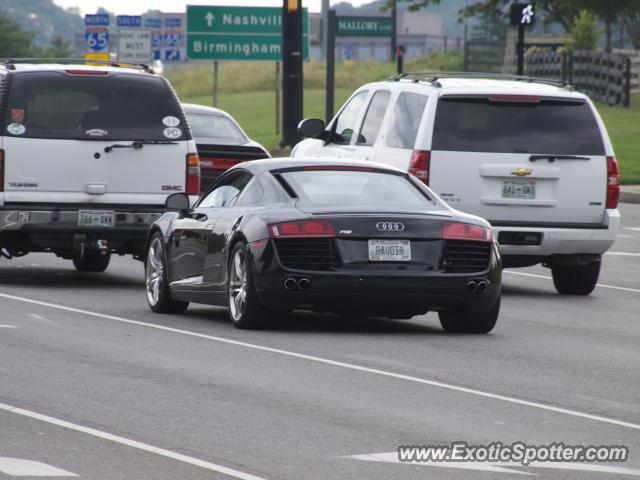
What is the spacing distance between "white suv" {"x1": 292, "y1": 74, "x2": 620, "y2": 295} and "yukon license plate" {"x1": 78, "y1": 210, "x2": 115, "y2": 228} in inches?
106

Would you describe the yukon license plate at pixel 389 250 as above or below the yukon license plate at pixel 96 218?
above

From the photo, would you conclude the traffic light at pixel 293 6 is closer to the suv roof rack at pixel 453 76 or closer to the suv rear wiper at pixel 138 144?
the suv roof rack at pixel 453 76

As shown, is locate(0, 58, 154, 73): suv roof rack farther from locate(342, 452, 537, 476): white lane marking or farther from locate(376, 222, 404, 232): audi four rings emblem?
locate(342, 452, 537, 476): white lane marking

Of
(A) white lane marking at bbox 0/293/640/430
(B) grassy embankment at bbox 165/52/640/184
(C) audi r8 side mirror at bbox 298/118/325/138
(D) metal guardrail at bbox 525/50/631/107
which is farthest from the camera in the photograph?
(B) grassy embankment at bbox 165/52/640/184

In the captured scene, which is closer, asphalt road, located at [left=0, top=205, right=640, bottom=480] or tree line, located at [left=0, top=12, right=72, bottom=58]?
asphalt road, located at [left=0, top=205, right=640, bottom=480]

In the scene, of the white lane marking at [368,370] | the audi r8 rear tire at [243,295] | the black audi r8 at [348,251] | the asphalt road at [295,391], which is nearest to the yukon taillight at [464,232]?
the black audi r8 at [348,251]

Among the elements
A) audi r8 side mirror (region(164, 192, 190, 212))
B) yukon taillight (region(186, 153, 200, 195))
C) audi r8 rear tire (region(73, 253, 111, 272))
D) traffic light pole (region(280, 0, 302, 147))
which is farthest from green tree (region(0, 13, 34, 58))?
audi r8 side mirror (region(164, 192, 190, 212))

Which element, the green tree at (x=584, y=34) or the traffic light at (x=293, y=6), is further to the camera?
the green tree at (x=584, y=34)

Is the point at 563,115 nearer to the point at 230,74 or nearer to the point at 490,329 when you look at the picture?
the point at 490,329

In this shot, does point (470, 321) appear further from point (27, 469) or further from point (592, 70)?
point (592, 70)

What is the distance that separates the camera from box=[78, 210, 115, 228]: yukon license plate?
1595 cm

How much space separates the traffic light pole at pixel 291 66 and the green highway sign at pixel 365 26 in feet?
13.9

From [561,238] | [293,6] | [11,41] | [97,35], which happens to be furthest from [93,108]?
[11,41]

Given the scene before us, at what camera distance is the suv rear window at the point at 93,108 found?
16.0 m
